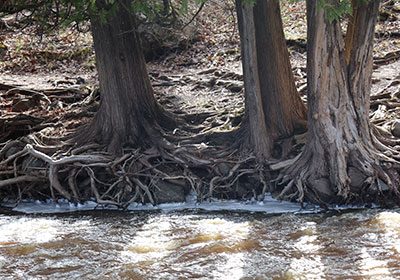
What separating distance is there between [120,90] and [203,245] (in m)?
3.95

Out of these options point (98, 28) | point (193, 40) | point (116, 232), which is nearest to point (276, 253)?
point (116, 232)

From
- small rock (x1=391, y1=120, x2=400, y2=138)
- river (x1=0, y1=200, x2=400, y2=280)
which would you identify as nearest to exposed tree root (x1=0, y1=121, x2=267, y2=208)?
river (x1=0, y1=200, x2=400, y2=280)

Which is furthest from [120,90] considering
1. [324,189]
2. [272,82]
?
[324,189]

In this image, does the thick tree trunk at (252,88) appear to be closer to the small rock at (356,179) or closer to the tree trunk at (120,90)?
the small rock at (356,179)

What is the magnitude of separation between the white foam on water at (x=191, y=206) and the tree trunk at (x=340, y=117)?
0.23 meters

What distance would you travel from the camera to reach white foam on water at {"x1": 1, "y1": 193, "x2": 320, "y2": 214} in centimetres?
765

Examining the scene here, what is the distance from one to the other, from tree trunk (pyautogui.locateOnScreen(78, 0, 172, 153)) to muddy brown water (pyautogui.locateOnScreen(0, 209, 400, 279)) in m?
1.81

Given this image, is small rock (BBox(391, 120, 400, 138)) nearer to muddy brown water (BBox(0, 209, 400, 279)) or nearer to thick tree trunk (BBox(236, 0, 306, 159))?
thick tree trunk (BBox(236, 0, 306, 159))

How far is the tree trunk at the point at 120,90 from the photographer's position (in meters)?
8.95

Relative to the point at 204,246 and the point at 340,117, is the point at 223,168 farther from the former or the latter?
the point at 204,246

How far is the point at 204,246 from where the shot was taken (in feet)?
20.3

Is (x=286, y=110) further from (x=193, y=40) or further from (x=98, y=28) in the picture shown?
(x=193, y=40)

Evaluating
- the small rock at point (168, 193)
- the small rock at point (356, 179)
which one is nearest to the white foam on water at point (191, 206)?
the small rock at point (168, 193)

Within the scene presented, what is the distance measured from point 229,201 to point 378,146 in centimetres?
253
